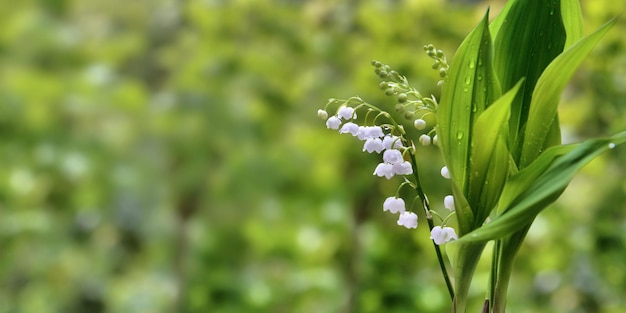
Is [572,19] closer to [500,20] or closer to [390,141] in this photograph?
[500,20]

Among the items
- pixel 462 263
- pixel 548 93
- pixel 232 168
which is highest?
pixel 232 168

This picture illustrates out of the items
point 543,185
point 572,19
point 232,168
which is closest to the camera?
point 543,185

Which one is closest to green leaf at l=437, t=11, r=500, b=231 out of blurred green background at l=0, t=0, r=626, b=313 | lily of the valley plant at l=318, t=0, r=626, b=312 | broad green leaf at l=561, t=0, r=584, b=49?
lily of the valley plant at l=318, t=0, r=626, b=312

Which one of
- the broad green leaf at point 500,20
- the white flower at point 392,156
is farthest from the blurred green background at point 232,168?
the white flower at point 392,156

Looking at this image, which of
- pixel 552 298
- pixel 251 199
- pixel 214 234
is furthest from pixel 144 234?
pixel 552 298

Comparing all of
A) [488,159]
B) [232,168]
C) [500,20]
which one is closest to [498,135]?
[488,159]

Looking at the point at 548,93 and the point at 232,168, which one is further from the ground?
the point at 232,168

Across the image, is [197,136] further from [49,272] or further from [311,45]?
[49,272]
